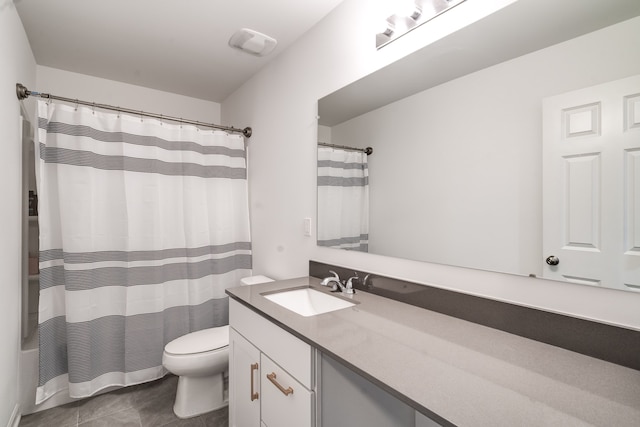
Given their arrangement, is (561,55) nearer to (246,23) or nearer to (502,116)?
(502,116)

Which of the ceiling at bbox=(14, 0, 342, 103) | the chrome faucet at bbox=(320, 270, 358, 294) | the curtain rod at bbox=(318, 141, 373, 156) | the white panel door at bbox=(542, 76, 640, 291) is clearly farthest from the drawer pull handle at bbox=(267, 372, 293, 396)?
the ceiling at bbox=(14, 0, 342, 103)

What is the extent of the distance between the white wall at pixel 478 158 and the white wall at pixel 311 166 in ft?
0.26

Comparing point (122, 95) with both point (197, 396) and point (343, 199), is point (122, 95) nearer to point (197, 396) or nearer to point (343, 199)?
point (343, 199)

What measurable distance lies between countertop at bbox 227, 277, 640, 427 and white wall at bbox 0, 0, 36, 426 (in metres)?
1.46

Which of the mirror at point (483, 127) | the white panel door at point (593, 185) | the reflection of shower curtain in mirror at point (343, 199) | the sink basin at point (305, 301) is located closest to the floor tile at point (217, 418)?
the sink basin at point (305, 301)

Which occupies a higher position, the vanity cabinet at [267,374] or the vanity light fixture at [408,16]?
the vanity light fixture at [408,16]

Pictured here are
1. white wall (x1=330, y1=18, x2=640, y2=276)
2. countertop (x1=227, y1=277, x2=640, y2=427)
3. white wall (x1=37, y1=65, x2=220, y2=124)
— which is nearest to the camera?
countertop (x1=227, y1=277, x2=640, y2=427)

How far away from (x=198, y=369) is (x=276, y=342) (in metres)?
0.96

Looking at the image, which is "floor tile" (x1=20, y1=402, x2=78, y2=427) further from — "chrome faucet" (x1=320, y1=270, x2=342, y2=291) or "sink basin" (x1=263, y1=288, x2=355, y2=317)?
"chrome faucet" (x1=320, y1=270, x2=342, y2=291)

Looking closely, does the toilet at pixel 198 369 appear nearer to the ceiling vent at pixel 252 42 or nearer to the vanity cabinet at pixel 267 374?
the vanity cabinet at pixel 267 374

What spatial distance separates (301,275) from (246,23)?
1.63 metres

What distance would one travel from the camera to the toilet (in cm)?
176

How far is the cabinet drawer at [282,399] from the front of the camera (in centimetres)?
99

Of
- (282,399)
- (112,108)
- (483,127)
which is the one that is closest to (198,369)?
(282,399)
